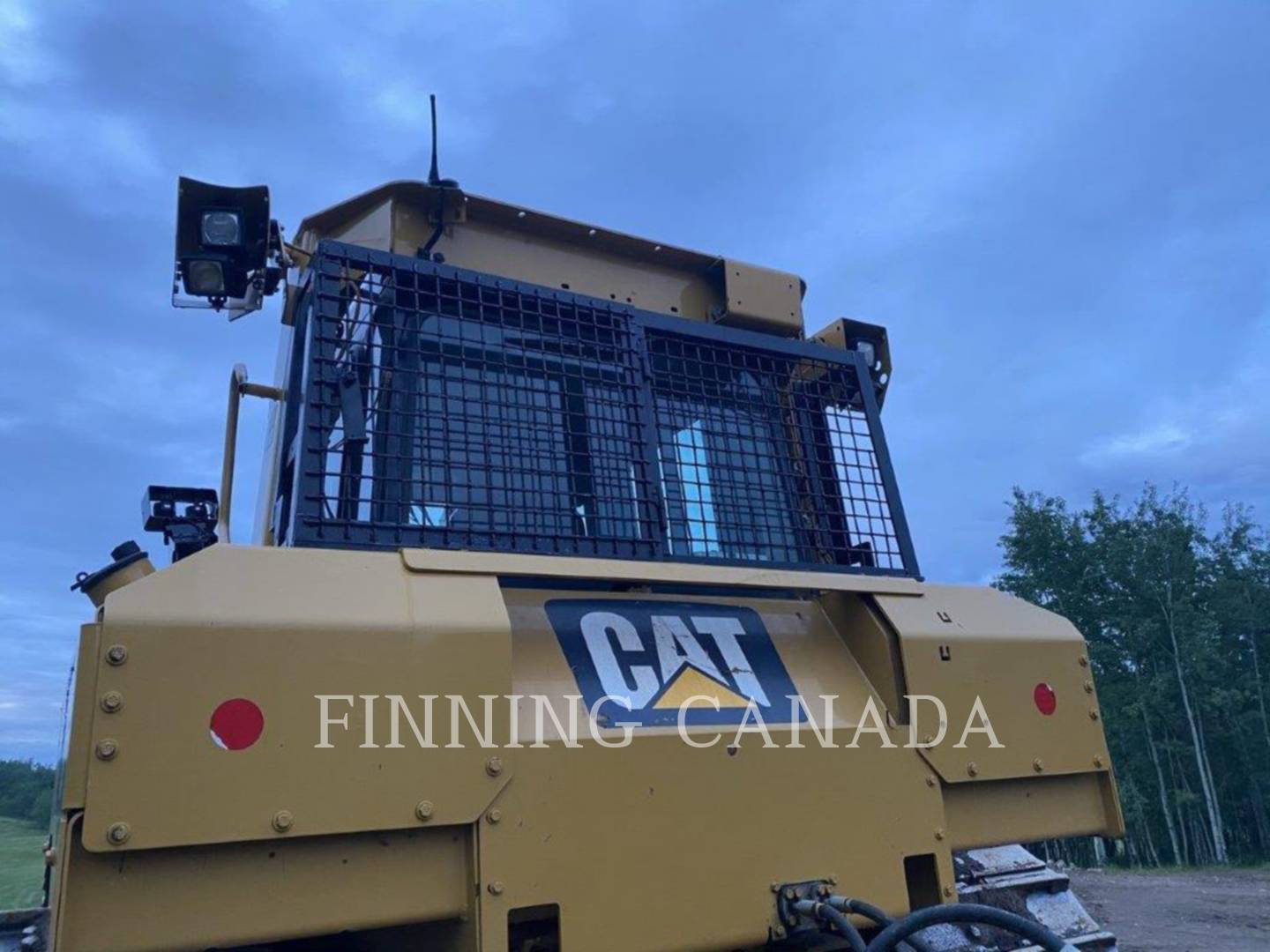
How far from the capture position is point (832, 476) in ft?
10.4

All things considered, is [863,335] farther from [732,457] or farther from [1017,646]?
[1017,646]

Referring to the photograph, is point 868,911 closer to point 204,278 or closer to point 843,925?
point 843,925

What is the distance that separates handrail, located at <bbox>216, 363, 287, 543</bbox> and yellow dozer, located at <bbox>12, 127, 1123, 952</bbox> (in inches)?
0.6

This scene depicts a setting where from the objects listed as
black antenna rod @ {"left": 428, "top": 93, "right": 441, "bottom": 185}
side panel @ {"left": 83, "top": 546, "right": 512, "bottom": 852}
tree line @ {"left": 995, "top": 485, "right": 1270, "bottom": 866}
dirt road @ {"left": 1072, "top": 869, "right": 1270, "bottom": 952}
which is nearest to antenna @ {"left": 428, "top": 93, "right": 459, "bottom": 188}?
black antenna rod @ {"left": 428, "top": 93, "right": 441, "bottom": 185}

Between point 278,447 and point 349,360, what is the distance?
2.22ft

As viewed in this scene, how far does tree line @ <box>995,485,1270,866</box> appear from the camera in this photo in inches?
1019

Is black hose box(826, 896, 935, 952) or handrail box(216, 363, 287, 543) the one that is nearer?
black hose box(826, 896, 935, 952)

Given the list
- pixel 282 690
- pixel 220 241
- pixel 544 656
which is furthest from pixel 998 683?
pixel 220 241

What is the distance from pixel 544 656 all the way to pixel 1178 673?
91.2ft

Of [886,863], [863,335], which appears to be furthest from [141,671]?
[863,335]

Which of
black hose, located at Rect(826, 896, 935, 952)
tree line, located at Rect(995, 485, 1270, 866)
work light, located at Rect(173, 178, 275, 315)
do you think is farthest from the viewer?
tree line, located at Rect(995, 485, 1270, 866)

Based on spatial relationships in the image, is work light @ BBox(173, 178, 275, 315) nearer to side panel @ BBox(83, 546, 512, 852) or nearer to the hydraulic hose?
side panel @ BBox(83, 546, 512, 852)

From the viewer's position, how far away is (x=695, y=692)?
2.33 m

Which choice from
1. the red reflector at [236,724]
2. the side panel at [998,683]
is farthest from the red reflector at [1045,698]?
the red reflector at [236,724]
